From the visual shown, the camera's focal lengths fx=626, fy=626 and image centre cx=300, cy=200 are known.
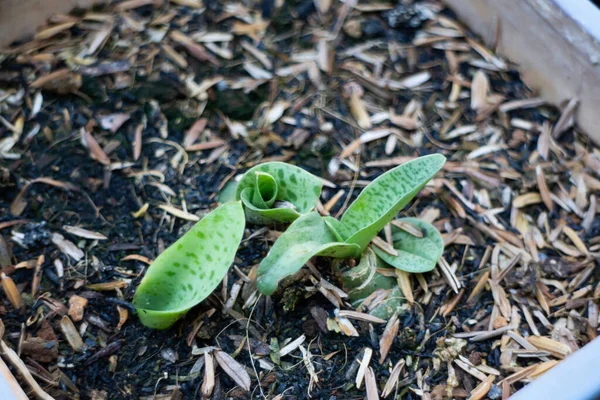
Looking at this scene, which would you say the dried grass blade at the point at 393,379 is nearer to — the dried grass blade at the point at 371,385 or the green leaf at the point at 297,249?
the dried grass blade at the point at 371,385

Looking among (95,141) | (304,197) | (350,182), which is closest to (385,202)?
(304,197)

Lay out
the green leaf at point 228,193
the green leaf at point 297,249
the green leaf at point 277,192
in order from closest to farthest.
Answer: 1. the green leaf at point 297,249
2. the green leaf at point 277,192
3. the green leaf at point 228,193

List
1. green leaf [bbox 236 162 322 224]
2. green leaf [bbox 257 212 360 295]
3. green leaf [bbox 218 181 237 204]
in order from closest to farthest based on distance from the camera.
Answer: green leaf [bbox 257 212 360 295], green leaf [bbox 236 162 322 224], green leaf [bbox 218 181 237 204]

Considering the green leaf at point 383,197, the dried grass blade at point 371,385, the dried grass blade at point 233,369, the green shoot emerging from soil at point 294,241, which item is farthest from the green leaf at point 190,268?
the dried grass blade at point 371,385

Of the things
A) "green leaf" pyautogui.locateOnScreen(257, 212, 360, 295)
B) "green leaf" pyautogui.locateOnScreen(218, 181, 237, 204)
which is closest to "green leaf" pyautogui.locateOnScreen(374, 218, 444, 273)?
"green leaf" pyautogui.locateOnScreen(257, 212, 360, 295)

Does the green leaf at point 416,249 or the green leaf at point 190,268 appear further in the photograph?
the green leaf at point 416,249

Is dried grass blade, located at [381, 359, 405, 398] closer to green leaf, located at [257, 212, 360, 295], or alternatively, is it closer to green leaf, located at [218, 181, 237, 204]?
green leaf, located at [257, 212, 360, 295]

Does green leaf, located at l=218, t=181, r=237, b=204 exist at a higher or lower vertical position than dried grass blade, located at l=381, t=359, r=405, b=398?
higher
